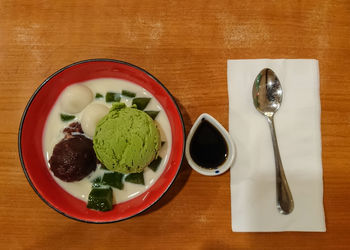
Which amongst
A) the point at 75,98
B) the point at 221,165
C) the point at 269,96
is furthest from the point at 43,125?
the point at 269,96

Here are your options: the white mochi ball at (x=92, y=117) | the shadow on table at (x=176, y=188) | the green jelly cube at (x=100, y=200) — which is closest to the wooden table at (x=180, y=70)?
the shadow on table at (x=176, y=188)

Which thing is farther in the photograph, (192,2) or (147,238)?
(192,2)

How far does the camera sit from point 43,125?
998mm

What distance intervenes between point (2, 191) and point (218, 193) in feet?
2.39

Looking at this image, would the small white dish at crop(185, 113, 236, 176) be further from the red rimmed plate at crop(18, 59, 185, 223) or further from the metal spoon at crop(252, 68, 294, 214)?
the metal spoon at crop(252, 68, 294, 214)

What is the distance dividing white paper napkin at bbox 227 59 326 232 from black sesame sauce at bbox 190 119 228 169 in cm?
5

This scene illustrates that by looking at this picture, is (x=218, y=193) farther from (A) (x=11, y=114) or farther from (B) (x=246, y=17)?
(A) (x=11, y=114)

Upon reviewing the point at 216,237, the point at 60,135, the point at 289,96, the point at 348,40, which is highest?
the point at 348,40

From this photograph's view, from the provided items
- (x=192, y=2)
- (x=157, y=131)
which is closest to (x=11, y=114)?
(x=157, y=131)

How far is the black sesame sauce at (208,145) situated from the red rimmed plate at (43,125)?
0.26ft

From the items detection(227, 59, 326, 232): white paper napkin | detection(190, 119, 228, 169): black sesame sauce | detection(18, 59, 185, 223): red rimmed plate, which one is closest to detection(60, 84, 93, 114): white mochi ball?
detection(18, 59, 185, 223): red rimmed plate

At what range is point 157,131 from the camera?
95 cm

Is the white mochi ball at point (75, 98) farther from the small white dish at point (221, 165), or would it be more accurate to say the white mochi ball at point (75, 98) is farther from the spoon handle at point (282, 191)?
the spoon handle at point (282, 191)

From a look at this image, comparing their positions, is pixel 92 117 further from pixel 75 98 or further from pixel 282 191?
pixel 282 191
